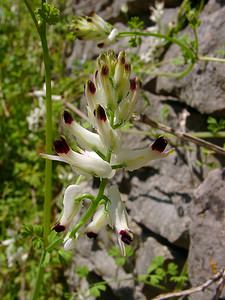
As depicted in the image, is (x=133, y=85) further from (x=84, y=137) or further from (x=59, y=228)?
(x=59, y=228)

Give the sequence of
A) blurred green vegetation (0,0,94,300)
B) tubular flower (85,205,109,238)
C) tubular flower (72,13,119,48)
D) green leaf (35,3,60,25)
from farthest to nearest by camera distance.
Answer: blurred green vegetation (0,0,94,300) → tubular flower (72,13,119,48) → green leaf (35,3,60,25) → tubular flower (85,205,109,238)

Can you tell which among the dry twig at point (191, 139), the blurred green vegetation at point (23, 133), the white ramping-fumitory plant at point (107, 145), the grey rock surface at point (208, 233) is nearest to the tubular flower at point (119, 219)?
the white ramping-fumitory plant at point (107, 145)

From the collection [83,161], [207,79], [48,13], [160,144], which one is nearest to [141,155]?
[160,144]

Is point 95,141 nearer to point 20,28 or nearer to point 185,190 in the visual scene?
point 185,190

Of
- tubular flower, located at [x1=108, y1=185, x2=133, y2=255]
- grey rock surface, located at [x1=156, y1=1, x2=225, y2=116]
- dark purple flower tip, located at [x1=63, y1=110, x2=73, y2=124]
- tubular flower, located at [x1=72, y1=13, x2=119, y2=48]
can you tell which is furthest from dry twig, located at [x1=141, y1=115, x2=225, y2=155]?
dark purple flower tip, located at [x1=63, y1=110, x2=73, y2=124]

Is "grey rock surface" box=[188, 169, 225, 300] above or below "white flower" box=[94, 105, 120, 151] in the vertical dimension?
below

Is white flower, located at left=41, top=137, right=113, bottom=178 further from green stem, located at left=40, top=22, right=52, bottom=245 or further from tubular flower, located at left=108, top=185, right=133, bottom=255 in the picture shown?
Answer: green stem, located at left=40, top=22, right=52, bottom=245

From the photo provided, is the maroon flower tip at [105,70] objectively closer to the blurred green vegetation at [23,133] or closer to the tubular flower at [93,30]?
the tubular flower at [93,30]
